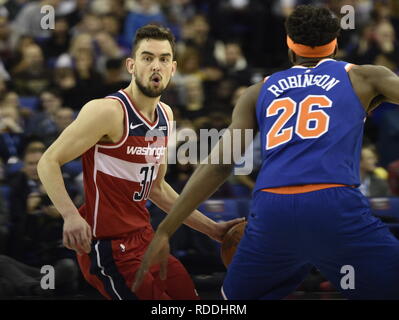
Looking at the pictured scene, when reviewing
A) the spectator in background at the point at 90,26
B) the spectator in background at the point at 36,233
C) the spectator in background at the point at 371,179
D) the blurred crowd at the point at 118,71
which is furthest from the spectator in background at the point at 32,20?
the spectator in background at the point at 371,179

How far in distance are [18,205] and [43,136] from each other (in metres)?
1.03

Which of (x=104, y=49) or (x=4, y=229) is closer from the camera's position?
(x=4, y=229)

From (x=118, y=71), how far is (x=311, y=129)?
5523 mm

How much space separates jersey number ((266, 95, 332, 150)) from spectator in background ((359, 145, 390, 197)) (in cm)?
405

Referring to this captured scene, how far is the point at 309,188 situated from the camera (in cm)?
388

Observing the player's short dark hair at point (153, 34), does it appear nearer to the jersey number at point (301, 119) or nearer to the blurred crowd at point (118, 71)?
the jersey number at point (301, 119)

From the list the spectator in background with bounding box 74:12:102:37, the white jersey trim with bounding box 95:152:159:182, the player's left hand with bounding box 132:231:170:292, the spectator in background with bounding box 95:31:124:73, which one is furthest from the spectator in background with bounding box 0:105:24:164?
the player's left hand with bounding box 132:231:170:292

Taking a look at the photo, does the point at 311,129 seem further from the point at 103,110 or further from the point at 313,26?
the point at 103,110

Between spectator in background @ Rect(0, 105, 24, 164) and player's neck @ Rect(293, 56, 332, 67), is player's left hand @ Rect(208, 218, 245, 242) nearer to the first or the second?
player's neck @ Rect(293, 56, 332, 67)

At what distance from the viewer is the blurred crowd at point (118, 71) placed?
288 inches

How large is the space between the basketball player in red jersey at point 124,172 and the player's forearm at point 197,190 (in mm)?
716

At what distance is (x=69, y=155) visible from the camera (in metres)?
4.63

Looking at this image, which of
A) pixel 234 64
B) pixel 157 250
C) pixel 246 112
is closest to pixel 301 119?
pixel 246 112

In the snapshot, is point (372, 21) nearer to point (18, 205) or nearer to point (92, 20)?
point (92, 20)
